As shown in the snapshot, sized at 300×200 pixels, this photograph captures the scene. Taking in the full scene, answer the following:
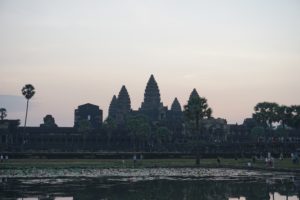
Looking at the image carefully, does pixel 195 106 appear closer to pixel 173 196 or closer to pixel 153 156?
pixel 153 156

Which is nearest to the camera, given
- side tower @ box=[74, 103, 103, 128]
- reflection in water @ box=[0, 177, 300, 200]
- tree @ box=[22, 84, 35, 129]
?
reflection in water @ box=[0, 177, 300, 200]

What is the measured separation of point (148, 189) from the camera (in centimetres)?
3434

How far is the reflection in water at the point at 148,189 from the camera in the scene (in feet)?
98.6

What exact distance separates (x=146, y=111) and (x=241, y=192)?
16420 cm

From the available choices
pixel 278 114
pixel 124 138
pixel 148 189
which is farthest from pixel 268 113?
pixel 148 189

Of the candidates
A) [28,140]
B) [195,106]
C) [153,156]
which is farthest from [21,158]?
[28,140]

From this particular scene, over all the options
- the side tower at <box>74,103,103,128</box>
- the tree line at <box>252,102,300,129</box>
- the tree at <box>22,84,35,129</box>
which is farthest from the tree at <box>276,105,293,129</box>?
the side tower at <box>74,103,103,128</box>

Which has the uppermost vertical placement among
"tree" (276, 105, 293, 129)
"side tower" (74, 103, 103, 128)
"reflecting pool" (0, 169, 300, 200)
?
"side tower" (74, 103, 103, 128)

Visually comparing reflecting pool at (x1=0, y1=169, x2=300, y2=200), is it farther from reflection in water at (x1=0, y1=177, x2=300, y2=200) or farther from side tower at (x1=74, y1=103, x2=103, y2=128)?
side tower at (x1=74, y1=103, x2=103, y2=128)

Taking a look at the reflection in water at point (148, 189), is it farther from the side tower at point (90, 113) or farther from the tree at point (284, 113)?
the side tower at point (90, 113)

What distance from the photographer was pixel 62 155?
8125cm

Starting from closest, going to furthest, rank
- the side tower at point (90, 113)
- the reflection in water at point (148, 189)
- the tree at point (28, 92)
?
the reflection in water at point (148, 189), the tree at point (28, 92), the side tower at point (90, 113)

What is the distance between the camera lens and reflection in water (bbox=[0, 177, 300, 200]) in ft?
98.6

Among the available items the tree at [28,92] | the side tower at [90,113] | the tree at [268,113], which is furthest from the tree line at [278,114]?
the side tower at [90,113]
